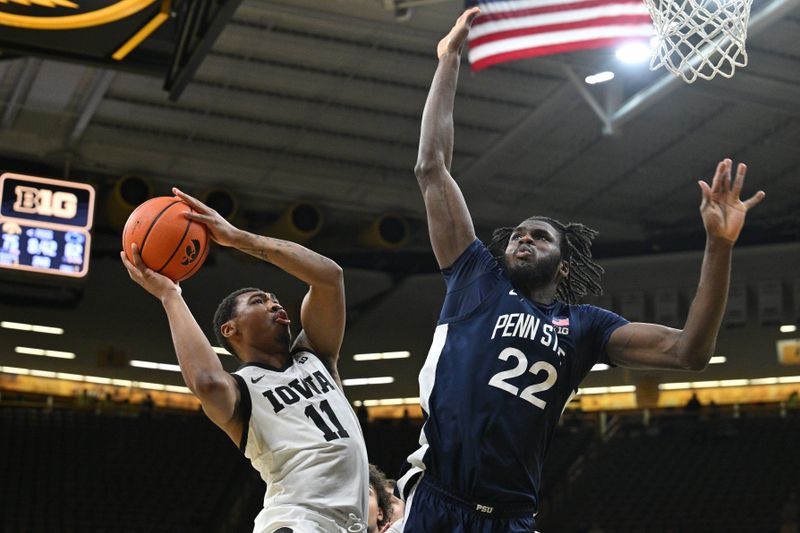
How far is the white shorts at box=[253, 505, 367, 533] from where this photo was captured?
14.1 ft

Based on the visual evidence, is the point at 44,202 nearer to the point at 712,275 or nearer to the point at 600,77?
the point at 600,77

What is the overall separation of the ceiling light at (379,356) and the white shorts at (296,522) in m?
19.3

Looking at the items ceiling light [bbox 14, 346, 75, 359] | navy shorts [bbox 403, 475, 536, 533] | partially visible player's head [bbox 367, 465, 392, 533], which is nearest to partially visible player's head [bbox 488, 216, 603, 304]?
navy shorts [bbox 403, 475, 536, 533]

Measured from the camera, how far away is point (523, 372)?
3650 mm

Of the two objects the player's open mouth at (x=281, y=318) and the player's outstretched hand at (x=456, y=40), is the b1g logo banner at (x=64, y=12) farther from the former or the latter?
the player's outstretched hand at (x=456, y=40)

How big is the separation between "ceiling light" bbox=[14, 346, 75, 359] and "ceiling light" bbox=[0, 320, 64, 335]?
1822 mm

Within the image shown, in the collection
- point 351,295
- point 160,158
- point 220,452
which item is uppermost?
point 160,158

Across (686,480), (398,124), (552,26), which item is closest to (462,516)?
(552,26)

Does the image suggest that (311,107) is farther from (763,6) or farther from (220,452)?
(220,452)

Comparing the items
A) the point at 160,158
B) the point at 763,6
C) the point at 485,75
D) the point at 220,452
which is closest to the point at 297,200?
the point at 160,158

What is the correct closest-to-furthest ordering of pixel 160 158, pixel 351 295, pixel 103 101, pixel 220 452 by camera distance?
pixel 103 101 → pixel 160 158 → pixel 351 295 → pixel 220 452

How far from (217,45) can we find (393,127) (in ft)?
10.3

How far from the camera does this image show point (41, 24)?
7.74m

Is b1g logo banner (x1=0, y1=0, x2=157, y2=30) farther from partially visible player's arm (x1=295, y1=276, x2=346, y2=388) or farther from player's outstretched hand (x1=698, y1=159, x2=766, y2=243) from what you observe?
player's outstretched hand (x1=698, y1=159, x2=766, y2=243)
